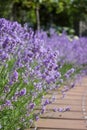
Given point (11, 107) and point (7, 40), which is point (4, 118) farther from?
point (7, 40)

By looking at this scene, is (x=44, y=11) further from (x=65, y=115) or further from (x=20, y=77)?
(x=20, y=77)

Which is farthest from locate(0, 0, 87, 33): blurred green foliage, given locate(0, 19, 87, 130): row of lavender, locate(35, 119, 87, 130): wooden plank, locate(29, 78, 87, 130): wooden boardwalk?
locate(0, 19, 87, 130): row of lavender

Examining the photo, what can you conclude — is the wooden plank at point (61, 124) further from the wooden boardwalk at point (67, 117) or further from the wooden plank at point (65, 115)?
the wooden plank at point (65, 115)

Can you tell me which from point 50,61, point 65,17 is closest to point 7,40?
point 50,61

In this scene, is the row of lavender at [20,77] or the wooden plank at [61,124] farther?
the wooden plank at [61,124]

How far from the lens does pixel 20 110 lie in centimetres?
330

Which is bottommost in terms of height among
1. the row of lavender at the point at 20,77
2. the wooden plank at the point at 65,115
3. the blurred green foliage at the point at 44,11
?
the wooden plank at the point at 65,115

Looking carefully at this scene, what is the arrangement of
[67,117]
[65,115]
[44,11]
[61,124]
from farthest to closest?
[44,11]
[65,115]
[67,117]
[61,124]

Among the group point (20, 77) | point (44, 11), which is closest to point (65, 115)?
point (20, 77)

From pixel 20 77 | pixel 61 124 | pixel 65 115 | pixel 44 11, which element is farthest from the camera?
pixel 44 11

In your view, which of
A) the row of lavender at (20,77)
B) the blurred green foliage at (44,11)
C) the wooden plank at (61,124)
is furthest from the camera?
the blurred green foliage at (44,11)

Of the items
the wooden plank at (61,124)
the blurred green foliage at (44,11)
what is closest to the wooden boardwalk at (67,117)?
the wooden plank at (61,124)

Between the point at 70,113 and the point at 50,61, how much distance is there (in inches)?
51.5

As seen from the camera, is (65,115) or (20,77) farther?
(65,115)
